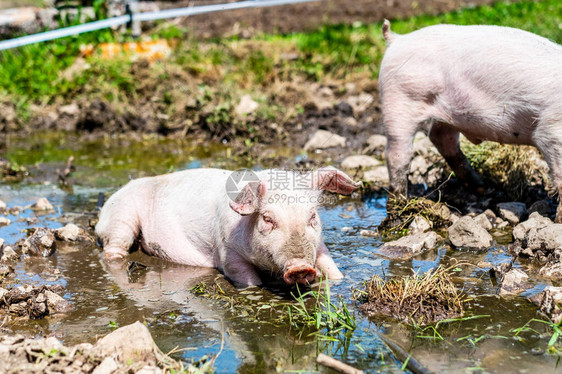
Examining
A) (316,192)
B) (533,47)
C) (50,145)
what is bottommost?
(50,145)

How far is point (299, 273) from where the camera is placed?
414 centimetres

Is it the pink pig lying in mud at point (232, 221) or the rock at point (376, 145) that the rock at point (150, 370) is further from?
the rock at point (376, 145)

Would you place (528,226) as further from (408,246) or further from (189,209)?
(189,209)

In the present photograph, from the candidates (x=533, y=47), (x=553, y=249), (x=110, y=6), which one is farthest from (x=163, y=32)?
(x=553, y=249)

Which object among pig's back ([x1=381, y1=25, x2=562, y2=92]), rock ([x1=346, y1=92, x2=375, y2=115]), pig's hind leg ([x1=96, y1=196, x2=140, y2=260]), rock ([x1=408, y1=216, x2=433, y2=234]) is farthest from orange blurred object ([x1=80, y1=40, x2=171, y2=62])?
rock ([x1=408, y1=216, x2=433, y2=234])

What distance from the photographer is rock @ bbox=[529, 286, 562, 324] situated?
3.84m

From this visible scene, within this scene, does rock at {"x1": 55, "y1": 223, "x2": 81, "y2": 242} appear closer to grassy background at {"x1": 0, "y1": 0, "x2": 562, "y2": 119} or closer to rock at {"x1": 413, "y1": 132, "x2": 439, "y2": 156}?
rock at {"x1": 413, "y1": 132, "x2": 439, "y2": 156}

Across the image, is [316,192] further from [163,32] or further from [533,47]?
[163,32]

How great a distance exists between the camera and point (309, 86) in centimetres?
994

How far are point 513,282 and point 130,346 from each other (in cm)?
238

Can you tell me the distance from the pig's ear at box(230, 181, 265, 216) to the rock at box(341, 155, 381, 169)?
3.01 metres

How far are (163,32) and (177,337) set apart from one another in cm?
903

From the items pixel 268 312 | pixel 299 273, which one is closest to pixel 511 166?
pixel 299 273

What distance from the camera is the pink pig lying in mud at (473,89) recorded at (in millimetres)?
5258
